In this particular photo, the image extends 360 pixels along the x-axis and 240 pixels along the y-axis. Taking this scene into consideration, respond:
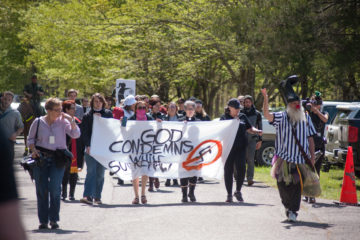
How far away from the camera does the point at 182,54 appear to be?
2334 centimetres

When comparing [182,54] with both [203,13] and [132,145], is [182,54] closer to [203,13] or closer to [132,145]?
[203,13]

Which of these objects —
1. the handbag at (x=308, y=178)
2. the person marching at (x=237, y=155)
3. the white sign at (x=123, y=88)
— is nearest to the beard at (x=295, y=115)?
the handbag at (x=308, y=178)

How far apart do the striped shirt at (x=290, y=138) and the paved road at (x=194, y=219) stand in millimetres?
916

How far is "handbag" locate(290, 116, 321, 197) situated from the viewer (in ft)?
28.2

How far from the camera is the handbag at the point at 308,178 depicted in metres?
8.60

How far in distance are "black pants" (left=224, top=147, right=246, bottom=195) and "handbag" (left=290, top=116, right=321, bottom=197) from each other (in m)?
2.07

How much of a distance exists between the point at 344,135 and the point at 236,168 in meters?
3.87

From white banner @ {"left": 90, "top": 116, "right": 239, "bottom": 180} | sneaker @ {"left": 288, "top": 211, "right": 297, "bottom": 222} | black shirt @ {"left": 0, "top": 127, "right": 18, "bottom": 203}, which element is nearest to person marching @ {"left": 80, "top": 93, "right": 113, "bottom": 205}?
white banner @ {"left": 90, "top": 116, "right": 239, "bottom": 180}

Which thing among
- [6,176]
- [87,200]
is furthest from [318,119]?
[6,176]

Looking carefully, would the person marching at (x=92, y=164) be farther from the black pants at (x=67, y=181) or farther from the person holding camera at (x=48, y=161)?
the person holding camera at (x=48, y=161)

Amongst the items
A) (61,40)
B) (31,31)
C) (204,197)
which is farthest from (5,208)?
(31,31)

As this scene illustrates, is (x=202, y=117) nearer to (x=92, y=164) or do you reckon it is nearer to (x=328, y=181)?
(x=328, y=181)

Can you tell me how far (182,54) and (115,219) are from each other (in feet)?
49.6

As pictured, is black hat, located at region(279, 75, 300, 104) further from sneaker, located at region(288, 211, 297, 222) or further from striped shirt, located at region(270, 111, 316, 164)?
sneaker, located at region(288, 211, 297, 222)
